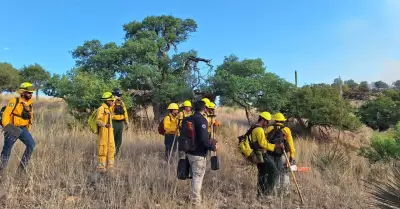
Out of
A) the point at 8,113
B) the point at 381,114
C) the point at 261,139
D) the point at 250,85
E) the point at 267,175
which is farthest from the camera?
the point at 381,114

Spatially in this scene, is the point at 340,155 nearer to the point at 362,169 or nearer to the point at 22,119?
the point at 362,169

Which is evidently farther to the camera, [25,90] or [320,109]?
[320,109]

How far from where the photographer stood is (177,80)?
1366 centimetres

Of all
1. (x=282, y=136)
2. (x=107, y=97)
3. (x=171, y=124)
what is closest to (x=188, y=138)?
(x=282, y=136)

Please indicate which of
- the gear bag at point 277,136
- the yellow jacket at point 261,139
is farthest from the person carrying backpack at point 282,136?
the yellow jacket at point 261,139

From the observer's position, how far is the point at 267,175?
23.3 feet

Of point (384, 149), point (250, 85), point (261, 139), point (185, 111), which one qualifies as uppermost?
point (250, 85)

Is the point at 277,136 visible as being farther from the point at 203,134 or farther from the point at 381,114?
the point at 381,114

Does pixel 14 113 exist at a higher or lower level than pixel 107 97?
lower

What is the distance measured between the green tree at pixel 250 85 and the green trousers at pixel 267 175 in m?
5.85

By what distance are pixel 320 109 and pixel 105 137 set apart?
12.4 meters

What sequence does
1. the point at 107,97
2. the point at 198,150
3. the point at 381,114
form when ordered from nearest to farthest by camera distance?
the point at 198,150 → the point at 107,97 → the point at 381,114

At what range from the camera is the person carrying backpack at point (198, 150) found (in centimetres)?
606

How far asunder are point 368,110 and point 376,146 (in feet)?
49.7
